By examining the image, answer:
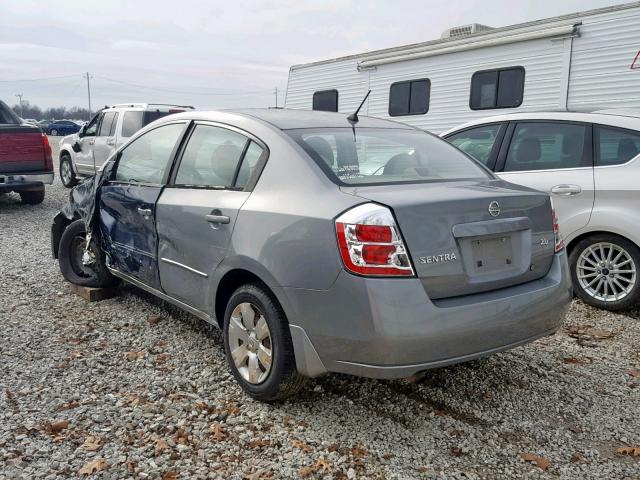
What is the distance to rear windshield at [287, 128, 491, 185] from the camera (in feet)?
10.4

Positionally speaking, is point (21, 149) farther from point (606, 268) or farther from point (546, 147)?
point (606, 268)

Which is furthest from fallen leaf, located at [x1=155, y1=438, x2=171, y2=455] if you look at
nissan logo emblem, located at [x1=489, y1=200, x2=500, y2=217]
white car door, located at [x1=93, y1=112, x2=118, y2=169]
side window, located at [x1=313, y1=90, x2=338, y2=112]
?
white car door, located at [x1=93, y1=112, x2=118, y2=169]

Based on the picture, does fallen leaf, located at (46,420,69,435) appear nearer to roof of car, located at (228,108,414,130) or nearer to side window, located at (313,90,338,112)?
roof of car, located at (228,108,414,130)

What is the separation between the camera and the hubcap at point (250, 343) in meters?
3.13

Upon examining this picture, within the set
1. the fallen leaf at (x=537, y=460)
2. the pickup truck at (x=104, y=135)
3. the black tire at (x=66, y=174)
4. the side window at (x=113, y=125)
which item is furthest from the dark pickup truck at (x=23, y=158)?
the fallen leaf at (x=537, y=460)

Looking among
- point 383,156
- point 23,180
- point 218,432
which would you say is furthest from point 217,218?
point 23,180

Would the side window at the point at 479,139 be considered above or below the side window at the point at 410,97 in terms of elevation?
below

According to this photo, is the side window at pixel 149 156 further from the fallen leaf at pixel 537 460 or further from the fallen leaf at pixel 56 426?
the fallen leaf at pixel 537 460

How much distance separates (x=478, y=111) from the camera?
30.9ft

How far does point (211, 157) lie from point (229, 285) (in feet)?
2.72

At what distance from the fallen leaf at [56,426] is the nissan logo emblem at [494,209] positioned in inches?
94.5

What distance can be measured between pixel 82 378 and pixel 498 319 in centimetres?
243

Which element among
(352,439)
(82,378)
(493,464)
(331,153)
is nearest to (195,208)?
(331,153)

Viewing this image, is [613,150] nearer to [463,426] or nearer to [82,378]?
[463,426]
